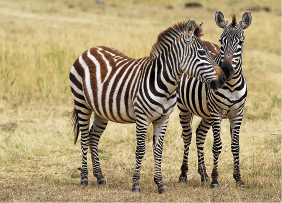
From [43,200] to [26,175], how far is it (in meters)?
1.44

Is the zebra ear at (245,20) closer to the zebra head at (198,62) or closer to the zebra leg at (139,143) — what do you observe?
the zebra head at (198,62)

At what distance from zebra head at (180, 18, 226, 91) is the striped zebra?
1.00 ft

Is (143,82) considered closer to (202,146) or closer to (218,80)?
(218,80)

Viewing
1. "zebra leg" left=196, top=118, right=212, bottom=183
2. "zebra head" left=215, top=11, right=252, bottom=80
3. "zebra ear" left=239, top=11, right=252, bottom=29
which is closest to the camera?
"zebra head" left=215, top=11, right=252, bottom=80

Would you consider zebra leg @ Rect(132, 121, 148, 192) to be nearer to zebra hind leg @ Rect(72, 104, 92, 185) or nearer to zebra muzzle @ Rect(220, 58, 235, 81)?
zebra hind leg @ Rect(72, 104, 92, 185)

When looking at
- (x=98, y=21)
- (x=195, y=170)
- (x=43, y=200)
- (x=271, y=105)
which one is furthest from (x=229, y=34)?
(x=98, y=21)

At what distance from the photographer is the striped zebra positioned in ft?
17.9

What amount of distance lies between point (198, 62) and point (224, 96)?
2.60 ft

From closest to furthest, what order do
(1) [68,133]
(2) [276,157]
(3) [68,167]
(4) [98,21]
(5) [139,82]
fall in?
(5) [139,82] → (3) [68,167] → (2) [276,157] → (1) [68,133] → (4) [98,21]

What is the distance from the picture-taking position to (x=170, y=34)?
5445 millimetres

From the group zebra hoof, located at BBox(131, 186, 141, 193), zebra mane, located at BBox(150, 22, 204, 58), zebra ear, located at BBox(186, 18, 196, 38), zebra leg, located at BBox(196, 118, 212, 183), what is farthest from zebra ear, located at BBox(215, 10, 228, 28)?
zebra hoof, located at BBox(131, 186, 141, 193)

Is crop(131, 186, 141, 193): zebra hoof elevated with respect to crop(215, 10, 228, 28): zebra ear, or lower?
lower

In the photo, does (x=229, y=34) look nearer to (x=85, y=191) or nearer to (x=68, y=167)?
(x=85, y=191)

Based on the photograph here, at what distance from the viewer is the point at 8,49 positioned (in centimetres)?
1198
